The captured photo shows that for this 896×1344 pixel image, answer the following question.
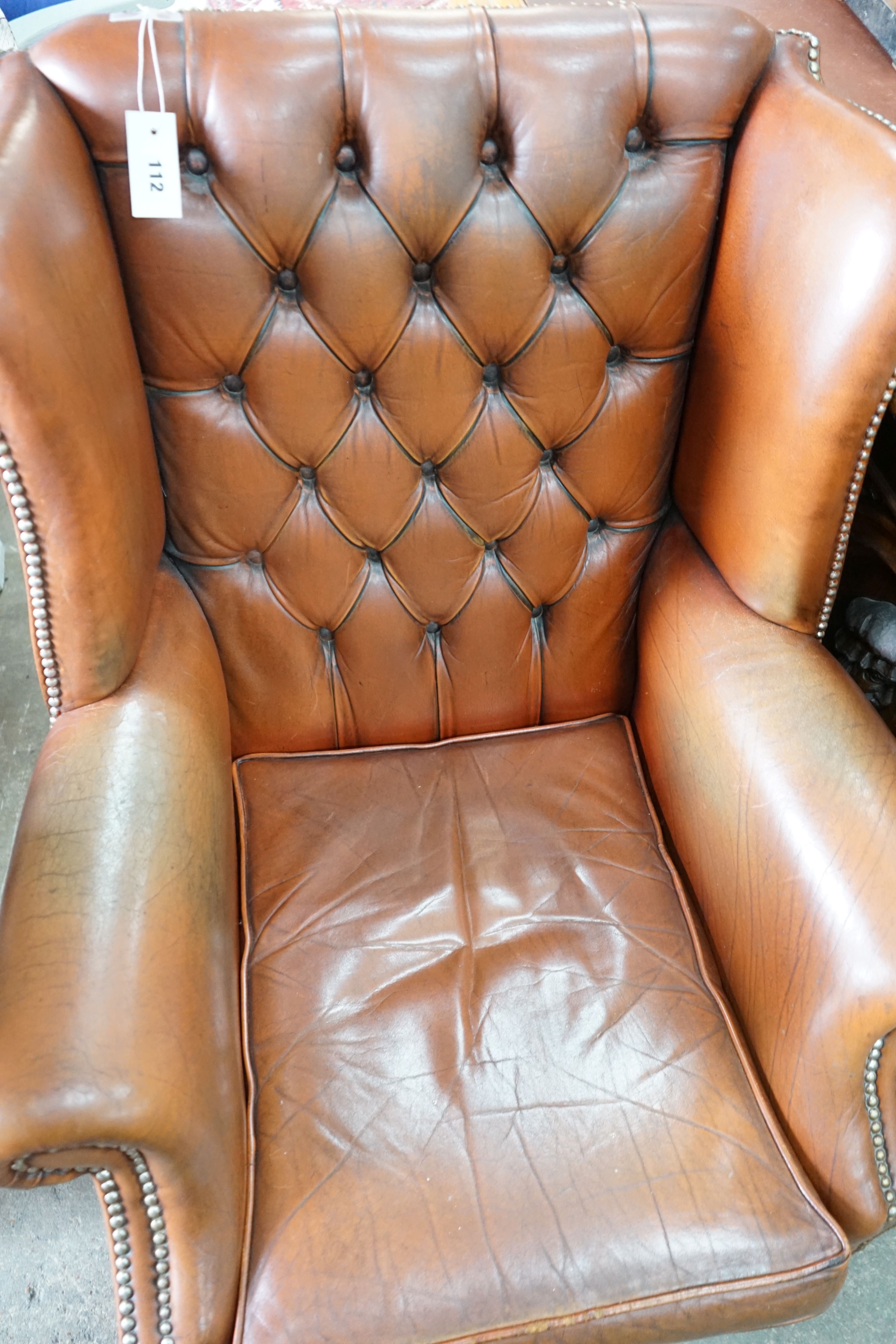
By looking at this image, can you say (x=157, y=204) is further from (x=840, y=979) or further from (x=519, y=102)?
(x=840, y=979)

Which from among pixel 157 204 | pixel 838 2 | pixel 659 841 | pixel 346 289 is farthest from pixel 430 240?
pixel 838 2

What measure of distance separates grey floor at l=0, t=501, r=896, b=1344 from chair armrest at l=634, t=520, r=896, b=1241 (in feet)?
1.48

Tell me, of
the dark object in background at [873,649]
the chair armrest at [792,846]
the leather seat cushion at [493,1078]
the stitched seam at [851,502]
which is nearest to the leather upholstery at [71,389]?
the leather seat cushion at [493,1078]

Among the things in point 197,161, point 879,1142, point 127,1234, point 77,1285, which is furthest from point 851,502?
point 77,1285

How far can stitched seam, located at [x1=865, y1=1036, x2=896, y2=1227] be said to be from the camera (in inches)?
32.6

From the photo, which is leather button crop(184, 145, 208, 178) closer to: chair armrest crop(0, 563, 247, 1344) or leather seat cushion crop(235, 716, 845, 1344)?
chair armrest crop(0, 563, 247, 1344)

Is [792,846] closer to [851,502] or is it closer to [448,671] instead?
[851,502]

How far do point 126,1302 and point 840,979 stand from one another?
607 mm

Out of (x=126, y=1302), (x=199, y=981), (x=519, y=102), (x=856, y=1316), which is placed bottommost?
(x=856, y=1316)

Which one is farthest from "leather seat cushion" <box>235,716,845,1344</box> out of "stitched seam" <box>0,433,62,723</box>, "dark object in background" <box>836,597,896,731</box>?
"dark object in background" <box>836,597,896,731</box>

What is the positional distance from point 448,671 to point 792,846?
451 millimetres

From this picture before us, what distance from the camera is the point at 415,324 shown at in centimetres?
100

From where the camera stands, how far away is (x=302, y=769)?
46.3 inches

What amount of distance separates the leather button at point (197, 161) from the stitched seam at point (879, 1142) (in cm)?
96
